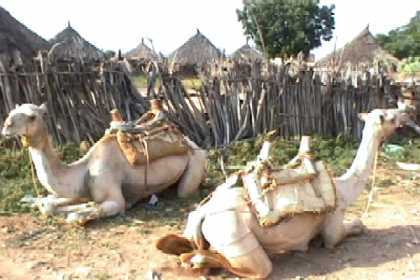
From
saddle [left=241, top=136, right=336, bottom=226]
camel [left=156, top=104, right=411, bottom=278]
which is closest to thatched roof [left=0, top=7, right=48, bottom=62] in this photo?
camel [left=156, top=104, right=411, bottom=278]

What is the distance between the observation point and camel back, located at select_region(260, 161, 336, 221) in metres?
4.52

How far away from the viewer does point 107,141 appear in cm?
626

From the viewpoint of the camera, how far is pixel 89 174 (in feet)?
19.9

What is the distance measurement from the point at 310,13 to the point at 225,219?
28826mm

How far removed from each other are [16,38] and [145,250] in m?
9.27

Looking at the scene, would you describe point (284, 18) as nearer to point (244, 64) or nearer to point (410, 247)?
point (244, 64)

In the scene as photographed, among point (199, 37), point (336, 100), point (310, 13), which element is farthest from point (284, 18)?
point (336, 100)

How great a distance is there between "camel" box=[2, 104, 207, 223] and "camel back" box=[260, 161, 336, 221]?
196cm

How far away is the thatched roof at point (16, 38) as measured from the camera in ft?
41.8

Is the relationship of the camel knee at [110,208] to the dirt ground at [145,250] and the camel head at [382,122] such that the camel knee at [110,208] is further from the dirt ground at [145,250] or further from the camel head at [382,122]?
the camel head at [382,122]

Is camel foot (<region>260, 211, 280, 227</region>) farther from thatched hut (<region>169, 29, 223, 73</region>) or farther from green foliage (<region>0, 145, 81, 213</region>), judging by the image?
thatched hut (<region>169, 29, 223, 73</region>)

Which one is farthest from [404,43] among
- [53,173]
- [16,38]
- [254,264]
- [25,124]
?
[254,264]

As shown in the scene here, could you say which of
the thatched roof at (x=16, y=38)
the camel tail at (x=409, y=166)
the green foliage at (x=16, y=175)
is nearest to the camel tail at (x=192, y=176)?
the green foliage at (x=16, y=175)

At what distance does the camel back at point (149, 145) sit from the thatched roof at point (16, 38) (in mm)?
6582
